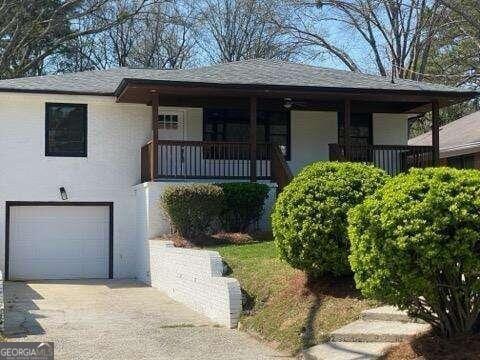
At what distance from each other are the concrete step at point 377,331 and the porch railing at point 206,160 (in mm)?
10029

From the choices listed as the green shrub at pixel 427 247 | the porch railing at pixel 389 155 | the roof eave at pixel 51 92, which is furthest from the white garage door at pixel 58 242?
the green shrub at pixel 427 247

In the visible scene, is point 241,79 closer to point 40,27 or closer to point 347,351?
point 347,351

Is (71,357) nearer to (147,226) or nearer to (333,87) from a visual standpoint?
(147,226)

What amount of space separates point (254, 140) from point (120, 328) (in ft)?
26.6

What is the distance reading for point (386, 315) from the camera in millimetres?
9164

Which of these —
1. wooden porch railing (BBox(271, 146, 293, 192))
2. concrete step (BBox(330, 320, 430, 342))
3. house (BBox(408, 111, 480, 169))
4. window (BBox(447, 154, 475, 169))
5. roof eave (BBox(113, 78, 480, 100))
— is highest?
roof eave (BBox(113, 78, 480, 100))

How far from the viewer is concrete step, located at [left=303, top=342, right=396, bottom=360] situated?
8195 millimetres

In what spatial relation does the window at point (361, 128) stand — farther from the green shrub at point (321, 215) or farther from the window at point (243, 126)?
the green shrub at point (321, 215)

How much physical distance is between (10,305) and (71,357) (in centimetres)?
498

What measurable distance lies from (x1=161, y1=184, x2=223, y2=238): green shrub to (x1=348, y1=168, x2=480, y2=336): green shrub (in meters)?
A: 9.19

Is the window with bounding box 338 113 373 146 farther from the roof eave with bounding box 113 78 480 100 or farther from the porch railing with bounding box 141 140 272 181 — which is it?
the porch railing with bounding box 141 140 272 181

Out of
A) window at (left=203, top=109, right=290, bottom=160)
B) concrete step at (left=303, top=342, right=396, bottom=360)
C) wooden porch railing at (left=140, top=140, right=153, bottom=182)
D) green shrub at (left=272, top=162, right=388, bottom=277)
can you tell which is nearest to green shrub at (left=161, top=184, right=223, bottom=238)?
wooden porch railing at (left=140, top=140, right=153, bottom=182)

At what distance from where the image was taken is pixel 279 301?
36.3 feet

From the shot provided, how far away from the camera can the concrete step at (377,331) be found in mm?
8461
